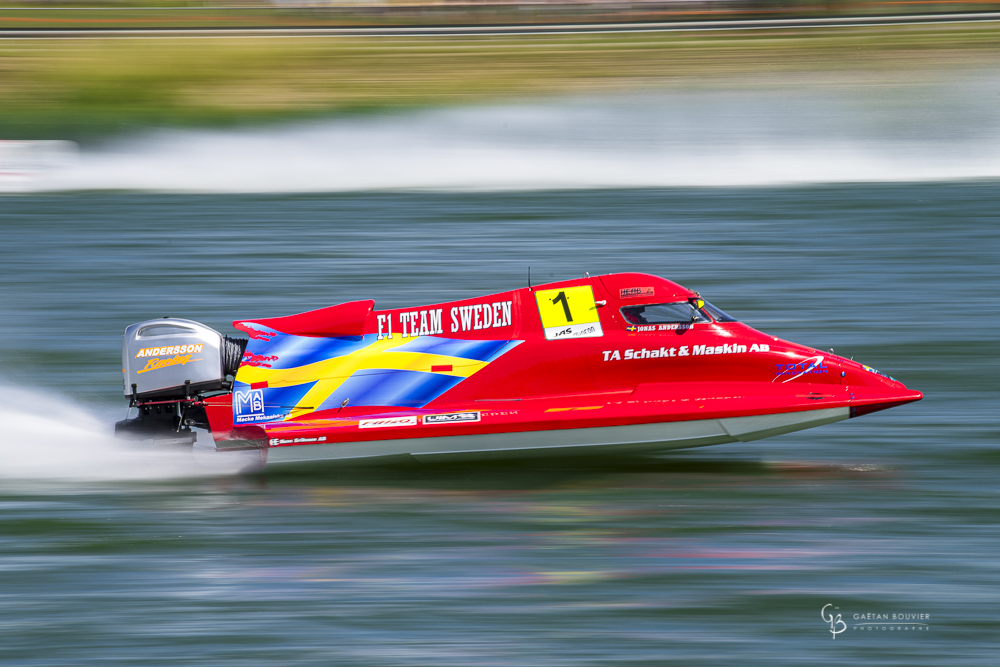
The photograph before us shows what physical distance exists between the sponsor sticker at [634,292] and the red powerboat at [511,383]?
0.01m

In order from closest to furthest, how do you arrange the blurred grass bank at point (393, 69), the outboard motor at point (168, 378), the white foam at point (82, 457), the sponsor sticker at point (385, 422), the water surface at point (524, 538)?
1. the water surface at point (524, 538)
2. the sponsor sticker at point (385, 422)
3. the outboard motor at point (168, 378)
4. the white foam at point (82, 457)
5. the blurred grass bank at point (393, 69)

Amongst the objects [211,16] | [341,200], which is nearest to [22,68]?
A: [211,16]

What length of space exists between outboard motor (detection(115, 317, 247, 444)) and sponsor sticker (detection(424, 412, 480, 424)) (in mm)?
1536

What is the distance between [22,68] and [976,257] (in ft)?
90.9

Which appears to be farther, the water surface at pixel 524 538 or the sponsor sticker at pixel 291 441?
the sponsor sticker at pixel 291 441

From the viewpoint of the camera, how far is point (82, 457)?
780cm

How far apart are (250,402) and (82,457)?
1465 millimetres

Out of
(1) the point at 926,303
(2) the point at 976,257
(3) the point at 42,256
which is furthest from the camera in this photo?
(3) the point at 42,256

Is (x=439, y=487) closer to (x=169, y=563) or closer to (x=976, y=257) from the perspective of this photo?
(x=169, y=563)

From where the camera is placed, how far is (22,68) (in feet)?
104

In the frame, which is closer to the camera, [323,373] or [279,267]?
[323,373]

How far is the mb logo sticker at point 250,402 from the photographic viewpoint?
7352mm

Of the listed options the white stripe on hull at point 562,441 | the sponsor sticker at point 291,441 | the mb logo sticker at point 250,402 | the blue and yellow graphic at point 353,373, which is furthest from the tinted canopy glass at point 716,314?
the mb logo sticker at point 250,402

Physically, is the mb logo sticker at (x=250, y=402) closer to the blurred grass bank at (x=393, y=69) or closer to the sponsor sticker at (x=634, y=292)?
the sponsor sticker at (x=634, y=292)
